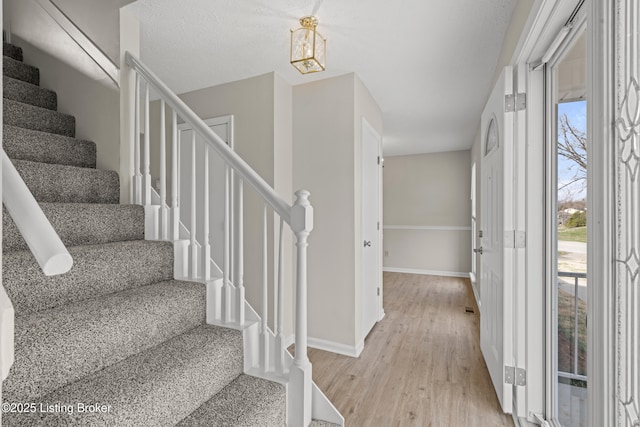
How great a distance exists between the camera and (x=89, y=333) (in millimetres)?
1197

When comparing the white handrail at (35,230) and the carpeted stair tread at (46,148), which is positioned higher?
the carpeted stair tread at (46,148)

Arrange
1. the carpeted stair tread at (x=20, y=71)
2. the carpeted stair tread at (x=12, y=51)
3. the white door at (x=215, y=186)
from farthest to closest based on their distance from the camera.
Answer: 1. the white door at (x=215, y=186)
2. the carpeted stair tread at (x=12, y=51)
3. the carpeted stair tread at (x=20, y=71)

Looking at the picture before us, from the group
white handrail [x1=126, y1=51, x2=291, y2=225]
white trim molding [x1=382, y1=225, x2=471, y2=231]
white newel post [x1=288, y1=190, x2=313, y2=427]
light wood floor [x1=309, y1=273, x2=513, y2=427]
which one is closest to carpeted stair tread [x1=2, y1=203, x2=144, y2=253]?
white handrail [x1=126, y1=51, x2=291, y2=225]

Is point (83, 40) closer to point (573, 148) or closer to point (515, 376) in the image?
point (573, 148)

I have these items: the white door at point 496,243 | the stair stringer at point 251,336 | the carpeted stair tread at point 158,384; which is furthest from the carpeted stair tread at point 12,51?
the white door at point 496,243

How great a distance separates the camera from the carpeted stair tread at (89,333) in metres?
1.05

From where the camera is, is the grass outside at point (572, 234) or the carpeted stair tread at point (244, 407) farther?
the grass outside at point (572, 234)

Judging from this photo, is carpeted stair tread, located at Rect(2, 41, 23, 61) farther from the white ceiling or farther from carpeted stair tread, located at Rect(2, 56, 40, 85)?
the white ceiling

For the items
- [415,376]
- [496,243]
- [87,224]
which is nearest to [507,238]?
[496,243]

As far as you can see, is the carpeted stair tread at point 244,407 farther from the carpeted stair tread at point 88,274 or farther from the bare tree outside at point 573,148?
the bare tree outside at point 573,148

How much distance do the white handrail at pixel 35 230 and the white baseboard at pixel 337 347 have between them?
2.40 metres

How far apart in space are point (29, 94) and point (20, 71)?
251 mm

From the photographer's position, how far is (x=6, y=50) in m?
2.23

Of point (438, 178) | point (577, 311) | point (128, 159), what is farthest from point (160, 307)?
point (438, 178)
